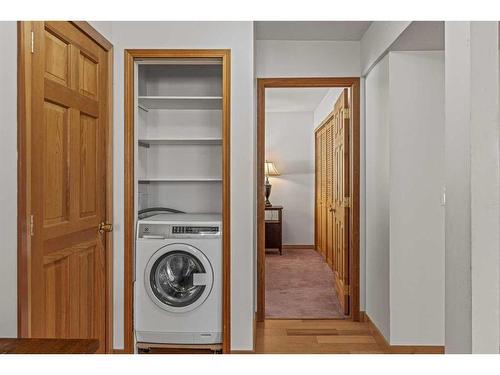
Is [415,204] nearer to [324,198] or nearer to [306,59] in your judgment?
[306,59]

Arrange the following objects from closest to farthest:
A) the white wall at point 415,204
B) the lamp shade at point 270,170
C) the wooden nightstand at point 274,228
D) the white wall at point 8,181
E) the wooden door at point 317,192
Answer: the white wall at point 8,181 < the white wall at point 415,204 < the wooden nightstand at point 274,228 < the wooden door at point 317,192 < the lamp shade at point 270,170

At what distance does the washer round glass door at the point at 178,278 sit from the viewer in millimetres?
3135

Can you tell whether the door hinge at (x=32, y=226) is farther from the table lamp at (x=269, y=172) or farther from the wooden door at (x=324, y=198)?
the table lamp at (x=269, y=172)

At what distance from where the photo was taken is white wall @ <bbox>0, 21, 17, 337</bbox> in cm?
178

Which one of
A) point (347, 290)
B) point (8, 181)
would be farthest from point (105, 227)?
point (347, 290)

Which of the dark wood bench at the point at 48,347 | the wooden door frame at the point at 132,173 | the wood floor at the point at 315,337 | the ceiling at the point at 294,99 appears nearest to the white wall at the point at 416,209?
the wood floor at the point at 315,337

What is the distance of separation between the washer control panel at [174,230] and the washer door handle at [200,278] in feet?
0.83

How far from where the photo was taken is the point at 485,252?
1.04m

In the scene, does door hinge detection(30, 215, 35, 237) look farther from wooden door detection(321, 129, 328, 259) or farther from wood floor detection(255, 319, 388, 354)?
wooden door detection(321, 129, 328, 259)

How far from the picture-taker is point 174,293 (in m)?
3.24

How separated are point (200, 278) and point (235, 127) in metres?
1.01

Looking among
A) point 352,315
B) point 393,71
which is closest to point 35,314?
point 393,71
